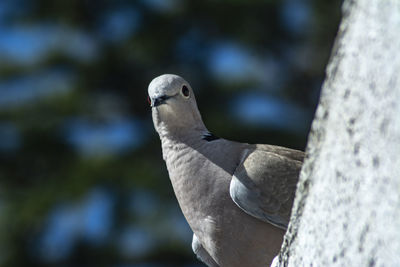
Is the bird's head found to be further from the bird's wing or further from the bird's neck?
the bird's wing

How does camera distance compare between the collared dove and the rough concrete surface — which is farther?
the collared dove

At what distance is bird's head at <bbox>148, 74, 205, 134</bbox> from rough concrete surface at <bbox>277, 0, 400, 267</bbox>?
1.40 metres

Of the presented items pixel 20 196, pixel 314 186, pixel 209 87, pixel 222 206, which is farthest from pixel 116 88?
pixel 314 186

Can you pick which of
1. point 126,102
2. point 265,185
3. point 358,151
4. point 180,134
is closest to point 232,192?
point 265,185

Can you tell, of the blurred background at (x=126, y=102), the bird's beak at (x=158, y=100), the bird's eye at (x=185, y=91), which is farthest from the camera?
the blurred background at (x=126, y=102)

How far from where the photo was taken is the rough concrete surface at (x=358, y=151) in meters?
1.19

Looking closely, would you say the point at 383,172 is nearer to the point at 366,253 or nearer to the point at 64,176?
the point at 366,253

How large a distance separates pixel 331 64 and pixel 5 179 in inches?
363

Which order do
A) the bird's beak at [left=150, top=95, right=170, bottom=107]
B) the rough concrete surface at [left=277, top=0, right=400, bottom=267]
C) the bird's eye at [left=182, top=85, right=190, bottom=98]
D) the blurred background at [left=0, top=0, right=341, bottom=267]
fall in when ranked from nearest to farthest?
the rough concrete surface at [left=277, top=0, right=400, bottom=267] → the bird's beak at [left=150, top=95, right=170, bottom=107] → the bird's eye at [left=182, top=85, right=190, bottom=98] → the blurred background at [left=0, top=0, right=341, bottom=267]

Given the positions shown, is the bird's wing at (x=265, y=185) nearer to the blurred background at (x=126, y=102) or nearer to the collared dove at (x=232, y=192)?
the collared dove at (x=232, y=192)

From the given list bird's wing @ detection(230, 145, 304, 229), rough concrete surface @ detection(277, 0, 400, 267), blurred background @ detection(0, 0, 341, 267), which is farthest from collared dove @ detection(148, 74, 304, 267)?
blurred background @ detection(0, 0, 341, 267)

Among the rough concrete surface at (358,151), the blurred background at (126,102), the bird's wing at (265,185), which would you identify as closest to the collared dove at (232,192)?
the bird's wing at (265,185)

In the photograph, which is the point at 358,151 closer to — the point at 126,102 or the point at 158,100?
the point at 158,100

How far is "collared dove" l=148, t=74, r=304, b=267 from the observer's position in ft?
8.48
